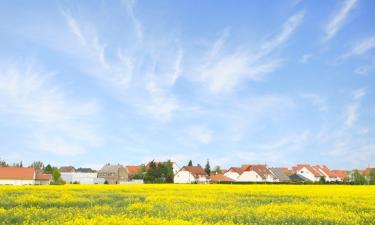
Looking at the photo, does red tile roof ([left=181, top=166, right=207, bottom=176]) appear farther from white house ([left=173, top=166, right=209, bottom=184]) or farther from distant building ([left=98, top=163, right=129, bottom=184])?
distant building ([left=98, top=163, right=129, bottom=184])

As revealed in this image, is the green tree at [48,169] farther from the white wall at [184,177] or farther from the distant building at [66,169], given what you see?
the white wall at [184,177]

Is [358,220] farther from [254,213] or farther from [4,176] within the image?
[4,176]

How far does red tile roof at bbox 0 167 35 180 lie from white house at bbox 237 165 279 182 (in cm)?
5541

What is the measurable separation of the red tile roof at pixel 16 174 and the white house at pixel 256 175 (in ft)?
182

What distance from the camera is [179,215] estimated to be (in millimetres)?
17047

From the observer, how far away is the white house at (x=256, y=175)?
112250mm

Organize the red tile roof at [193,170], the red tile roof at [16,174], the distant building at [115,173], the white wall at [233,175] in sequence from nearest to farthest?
the red tile roof at [16,174] → the red tile roof at [193,170] → the white wall at [233,175] → the distant building at [115,173]

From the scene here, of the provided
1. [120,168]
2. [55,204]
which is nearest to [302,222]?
[55,204]

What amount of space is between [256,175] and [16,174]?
6080 cm

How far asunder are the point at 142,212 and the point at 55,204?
7267 mm

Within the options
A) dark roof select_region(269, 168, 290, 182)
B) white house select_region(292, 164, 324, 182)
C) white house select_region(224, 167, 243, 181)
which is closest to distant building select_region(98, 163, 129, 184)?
white house select_region(224, 167, 243, 181)

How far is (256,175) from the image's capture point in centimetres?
11269

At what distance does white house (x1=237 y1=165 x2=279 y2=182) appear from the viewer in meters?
112

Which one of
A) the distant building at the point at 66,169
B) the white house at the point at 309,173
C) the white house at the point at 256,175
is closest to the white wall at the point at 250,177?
the white house at the point at 256,175
